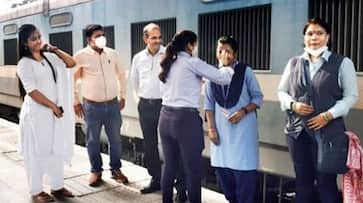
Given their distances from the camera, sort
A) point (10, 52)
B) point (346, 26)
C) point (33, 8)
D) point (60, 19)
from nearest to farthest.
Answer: point (346, 26)
point (60, 19)
point (33, 8)
point (10, 52)

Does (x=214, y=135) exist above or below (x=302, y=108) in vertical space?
below

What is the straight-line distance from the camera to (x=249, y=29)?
3965 millimetres

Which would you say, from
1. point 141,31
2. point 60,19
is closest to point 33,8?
point 60,19

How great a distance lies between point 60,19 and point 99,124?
3988 millimetres

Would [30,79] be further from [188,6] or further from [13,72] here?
[13,72]

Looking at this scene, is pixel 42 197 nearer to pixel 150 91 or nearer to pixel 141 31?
pixel 150 91

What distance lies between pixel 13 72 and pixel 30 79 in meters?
6.50

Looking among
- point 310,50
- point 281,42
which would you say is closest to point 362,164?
point 310,50

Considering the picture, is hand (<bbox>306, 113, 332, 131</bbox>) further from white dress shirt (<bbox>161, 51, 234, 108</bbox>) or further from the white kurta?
the white kurta

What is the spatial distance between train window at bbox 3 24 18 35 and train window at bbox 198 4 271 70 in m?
6.11

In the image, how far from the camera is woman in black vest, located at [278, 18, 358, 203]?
2479mm

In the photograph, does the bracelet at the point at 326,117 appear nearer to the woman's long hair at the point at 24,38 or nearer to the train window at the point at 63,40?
the woman's long hair at the point at 24,38

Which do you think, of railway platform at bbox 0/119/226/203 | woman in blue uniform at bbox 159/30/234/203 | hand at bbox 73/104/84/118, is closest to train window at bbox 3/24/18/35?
railway platform at bbox 0/119/226/203

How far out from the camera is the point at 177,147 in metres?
3.00
